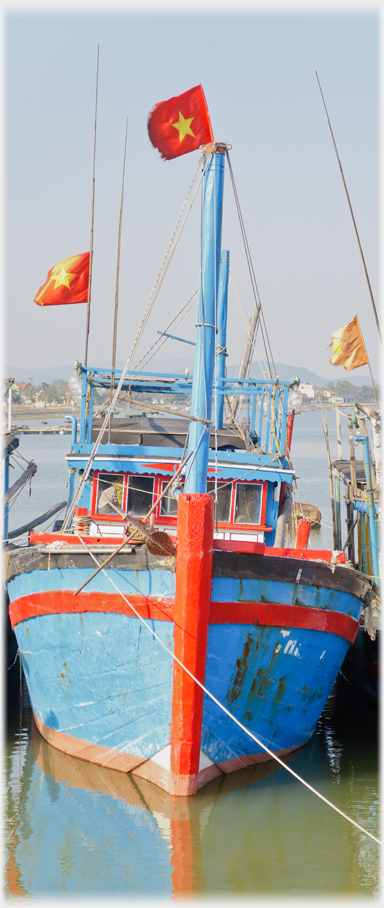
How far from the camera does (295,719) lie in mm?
10617

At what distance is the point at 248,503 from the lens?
38.2ft

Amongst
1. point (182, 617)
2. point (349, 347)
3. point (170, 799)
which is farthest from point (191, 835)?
point (349, 347)

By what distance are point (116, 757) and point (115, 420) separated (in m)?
6.38

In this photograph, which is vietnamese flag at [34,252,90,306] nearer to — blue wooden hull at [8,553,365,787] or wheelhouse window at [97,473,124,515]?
wheelhouse window at [97,473,124,515]

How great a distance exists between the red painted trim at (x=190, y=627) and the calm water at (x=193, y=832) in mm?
585

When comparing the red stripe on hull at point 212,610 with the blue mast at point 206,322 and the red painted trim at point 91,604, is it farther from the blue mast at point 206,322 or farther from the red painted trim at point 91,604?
the blue mast at point 206,322

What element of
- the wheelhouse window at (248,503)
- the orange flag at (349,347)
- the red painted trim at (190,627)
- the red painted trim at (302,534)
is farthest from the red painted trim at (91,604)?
the orange flag at (349,347)

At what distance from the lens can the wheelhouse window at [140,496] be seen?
11.7m

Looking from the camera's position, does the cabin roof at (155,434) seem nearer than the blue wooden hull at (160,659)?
No

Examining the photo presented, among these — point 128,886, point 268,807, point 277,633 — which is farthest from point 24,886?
point 277,633

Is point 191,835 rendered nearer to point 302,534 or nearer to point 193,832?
point 193,832

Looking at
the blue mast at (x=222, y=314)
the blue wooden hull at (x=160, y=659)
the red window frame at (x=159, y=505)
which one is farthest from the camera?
the blue mast at (x=222, y=314)

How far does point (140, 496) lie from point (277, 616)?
10.3 feet

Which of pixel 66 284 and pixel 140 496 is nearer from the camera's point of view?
pixel 140 496
